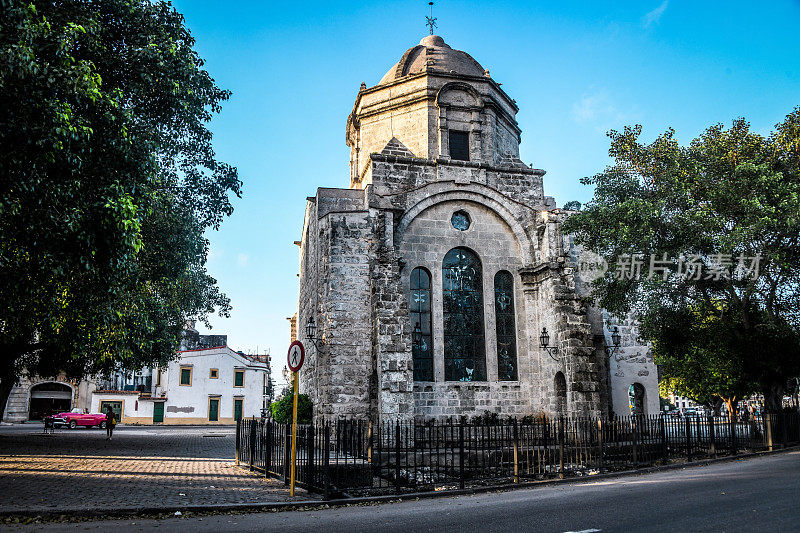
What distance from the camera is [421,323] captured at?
63.2 feet

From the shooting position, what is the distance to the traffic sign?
10336 millimetres

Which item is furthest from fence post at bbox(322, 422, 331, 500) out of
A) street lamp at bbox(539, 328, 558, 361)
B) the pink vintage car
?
the pink vintage car

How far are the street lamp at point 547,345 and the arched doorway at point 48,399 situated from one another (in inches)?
1758

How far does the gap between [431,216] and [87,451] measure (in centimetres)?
1371

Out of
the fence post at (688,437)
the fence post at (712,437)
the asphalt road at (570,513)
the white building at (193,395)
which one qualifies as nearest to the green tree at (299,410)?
the asphalt road at (570,513)

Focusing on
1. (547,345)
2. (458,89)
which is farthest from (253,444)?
(458,89)

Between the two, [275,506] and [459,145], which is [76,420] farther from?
[275,506]

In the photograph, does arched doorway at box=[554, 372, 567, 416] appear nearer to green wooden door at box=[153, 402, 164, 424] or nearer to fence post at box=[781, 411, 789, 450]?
fence post at box=[781, 411, 789, 450]

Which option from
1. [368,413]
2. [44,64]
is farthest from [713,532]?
[368,413]

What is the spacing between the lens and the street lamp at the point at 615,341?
20.9 m

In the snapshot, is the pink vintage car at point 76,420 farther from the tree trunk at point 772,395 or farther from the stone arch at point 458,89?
the tree trunk at point 772,395

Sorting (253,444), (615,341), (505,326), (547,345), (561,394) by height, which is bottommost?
(253,444)

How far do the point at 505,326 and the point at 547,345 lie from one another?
1540mm

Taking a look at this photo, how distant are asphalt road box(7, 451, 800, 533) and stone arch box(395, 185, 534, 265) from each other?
10791 mm
